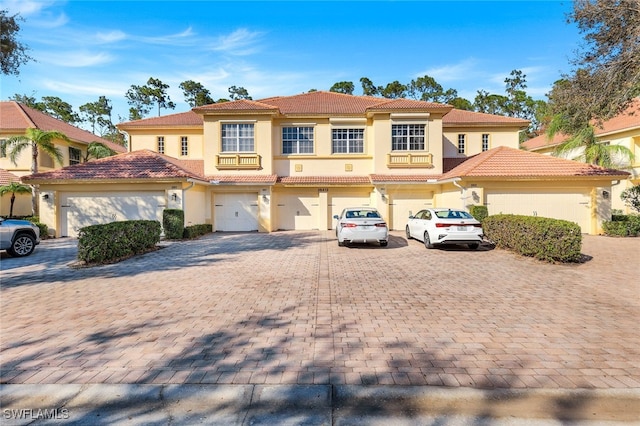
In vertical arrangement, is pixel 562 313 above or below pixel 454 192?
below

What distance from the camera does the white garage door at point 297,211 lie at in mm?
19375

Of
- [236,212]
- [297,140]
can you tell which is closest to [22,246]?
[236,212]

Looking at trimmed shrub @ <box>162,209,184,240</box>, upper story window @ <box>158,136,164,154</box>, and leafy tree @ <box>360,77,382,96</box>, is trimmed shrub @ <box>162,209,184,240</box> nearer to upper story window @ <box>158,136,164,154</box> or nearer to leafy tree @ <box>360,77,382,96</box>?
upper story window @ <box>158,136,164,154</box>

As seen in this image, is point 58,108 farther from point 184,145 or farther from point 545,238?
point 545,238

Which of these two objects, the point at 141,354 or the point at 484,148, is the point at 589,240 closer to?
the point at 484,148

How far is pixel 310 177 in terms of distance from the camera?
19.4m

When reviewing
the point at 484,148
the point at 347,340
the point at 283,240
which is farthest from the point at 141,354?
the point at 484,148

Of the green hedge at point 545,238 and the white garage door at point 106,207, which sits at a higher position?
the white garage door at point 106,207

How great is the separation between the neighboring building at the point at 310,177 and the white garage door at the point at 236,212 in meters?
0.06

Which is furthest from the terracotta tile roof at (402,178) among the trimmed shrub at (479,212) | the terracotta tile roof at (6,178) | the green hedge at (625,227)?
the terracotta tile roof at (6,178)

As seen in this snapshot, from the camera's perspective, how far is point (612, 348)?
3988mm

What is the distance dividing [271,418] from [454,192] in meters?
16.1

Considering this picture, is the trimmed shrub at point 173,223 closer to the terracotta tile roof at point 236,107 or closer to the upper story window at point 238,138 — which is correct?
the upper story window at point 238,138

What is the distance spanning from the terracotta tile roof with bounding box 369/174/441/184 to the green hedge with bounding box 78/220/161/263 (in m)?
11.6
